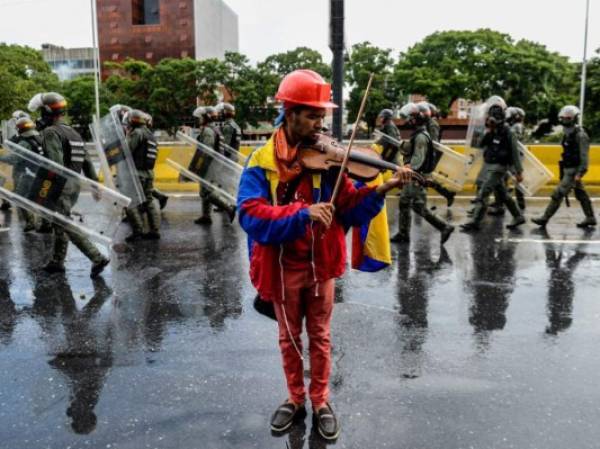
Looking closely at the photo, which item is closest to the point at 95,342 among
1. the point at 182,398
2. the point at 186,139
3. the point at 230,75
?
the point at 182,398

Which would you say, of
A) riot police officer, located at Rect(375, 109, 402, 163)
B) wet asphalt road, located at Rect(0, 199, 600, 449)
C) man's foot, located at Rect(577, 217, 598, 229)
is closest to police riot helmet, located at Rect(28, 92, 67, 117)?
wet asphalt road, located at Rect(0, 199, 600, 449)

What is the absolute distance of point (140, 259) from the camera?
24.6 ft

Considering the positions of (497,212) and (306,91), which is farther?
(497,212)

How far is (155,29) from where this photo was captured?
94.1 m

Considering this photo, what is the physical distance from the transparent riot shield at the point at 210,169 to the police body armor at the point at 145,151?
0.79 meters

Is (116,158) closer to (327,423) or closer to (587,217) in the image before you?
(327,423)

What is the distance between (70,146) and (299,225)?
4.57m

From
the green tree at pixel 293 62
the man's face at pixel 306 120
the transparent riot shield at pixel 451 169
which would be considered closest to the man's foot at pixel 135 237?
the transparent riot shield at pixel 451 169

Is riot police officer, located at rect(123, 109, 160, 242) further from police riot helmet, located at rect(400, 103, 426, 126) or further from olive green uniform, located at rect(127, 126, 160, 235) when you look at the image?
police riot helmet, located at rect(400, 103, 426, 126)

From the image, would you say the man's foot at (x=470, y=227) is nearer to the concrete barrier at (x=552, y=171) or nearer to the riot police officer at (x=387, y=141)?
the riot police officer at (x=387, y=141)

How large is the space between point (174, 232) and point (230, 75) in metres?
47.7

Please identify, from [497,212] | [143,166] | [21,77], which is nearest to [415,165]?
[497,212]

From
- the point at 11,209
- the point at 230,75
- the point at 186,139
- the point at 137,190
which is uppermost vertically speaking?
the point at 230,75

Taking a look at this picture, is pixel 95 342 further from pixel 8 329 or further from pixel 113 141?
pixel 113 141
